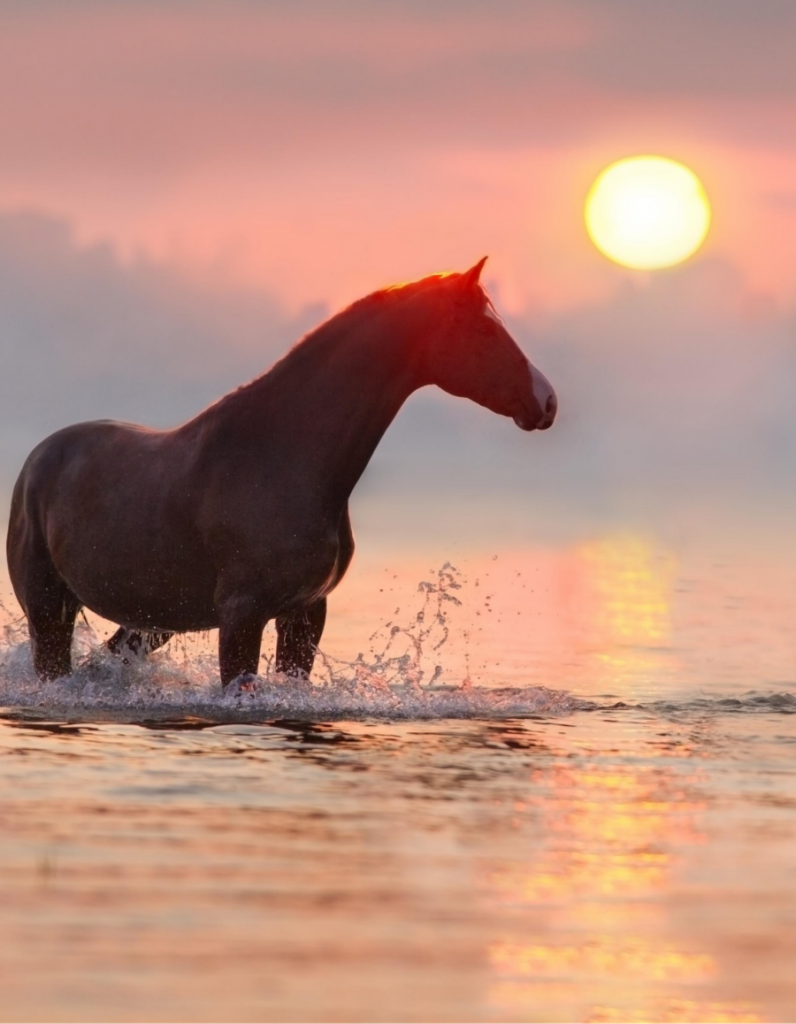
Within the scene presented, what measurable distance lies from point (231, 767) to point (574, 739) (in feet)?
6.11

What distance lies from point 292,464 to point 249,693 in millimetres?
1102

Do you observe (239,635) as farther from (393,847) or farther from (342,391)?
(393,847)

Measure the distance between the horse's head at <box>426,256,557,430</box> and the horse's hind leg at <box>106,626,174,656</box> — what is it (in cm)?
263

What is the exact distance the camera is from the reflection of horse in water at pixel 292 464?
351 inches

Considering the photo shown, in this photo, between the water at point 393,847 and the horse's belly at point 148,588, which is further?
the horse's belly at point 148,588

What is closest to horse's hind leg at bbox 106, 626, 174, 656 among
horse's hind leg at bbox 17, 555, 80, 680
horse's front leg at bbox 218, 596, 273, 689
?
horse's hind leg at bbox 17, 555, 80, 680

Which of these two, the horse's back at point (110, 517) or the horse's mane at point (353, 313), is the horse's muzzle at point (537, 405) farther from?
the horse's back at point (110, 517)

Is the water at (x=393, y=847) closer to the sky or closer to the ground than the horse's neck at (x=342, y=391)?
closer to the ground

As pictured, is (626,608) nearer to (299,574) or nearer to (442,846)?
(299,574)

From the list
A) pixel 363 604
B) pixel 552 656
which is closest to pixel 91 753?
pixel 552 656

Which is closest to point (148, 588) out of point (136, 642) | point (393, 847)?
point (136, 642)

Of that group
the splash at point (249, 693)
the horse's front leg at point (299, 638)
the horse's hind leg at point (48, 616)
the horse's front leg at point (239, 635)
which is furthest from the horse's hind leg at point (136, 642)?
the horse's front leg at point (239, 635)

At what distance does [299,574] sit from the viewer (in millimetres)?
8914

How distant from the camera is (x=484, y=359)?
890cm
